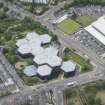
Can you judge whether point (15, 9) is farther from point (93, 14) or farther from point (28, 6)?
point (93, 14)

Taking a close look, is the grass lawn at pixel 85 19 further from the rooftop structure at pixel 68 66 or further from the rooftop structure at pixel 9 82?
the rooftop structure at pixel 9 82

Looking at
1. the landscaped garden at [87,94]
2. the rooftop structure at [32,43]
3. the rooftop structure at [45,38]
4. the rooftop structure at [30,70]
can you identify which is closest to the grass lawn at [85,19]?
the rooftop structure at [45,38]

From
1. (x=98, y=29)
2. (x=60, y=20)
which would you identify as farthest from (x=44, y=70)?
(x=60, y=20)

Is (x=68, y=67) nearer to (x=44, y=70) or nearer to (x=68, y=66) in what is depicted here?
(x=68, y=66)

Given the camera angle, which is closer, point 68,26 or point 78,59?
point 78,59

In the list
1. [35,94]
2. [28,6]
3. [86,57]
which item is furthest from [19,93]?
[28,6]
